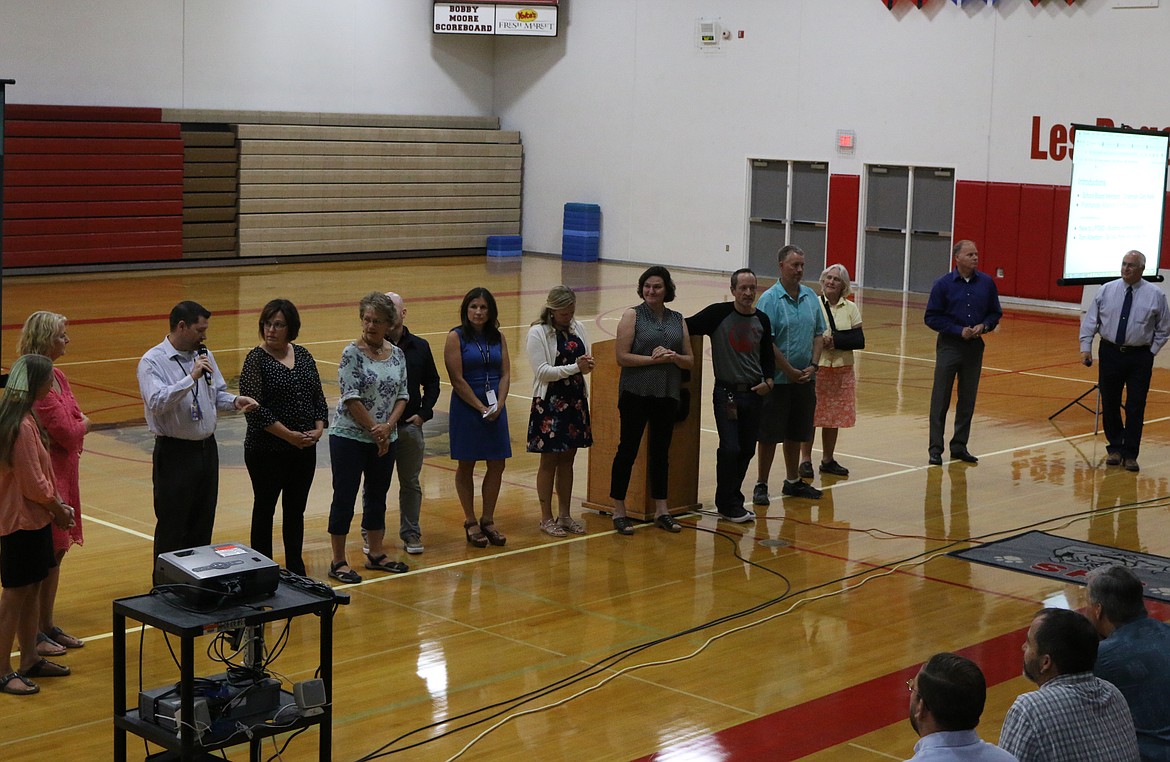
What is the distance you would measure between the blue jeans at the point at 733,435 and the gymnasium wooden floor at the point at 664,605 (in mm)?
240

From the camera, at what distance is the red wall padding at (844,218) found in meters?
25.2

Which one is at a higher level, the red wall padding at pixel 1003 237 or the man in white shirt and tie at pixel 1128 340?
the red wall padding at pixel 1003 237

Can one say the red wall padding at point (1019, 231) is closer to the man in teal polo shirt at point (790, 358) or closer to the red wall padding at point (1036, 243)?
the red wall padding at point (1036, 243)

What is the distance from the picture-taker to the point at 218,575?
483cm

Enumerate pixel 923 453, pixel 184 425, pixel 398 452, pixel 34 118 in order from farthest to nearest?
pixel 34 118
pixel 923 453
pixel 398 452
pixel 184 425

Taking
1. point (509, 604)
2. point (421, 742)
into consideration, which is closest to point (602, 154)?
point (509, 604)

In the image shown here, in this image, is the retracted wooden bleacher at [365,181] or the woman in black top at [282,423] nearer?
the woman in black top at [282,423]

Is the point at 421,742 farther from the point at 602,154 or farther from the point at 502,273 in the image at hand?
the point at 602,154

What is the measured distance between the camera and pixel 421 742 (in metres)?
6.03

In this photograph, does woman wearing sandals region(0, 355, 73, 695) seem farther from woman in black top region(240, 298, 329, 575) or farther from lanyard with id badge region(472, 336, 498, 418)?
lanyard with id badge region(472, 336, 498, 418)

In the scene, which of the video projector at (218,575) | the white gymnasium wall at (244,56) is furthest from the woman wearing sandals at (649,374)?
the white gymnasium wall at (244,56)

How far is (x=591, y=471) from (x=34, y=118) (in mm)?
17168

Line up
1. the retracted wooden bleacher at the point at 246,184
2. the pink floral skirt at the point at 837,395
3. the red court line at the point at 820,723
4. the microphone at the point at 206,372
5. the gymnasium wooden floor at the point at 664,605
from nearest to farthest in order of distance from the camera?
1. the red court line at the point at 820,723
2. the gymnasium wooden floor at the point at 664,605
3. the microphone at the point at 206,372
4. the pink floral skirt at the point at 837,395
5. the retracted wooden bleacher at the point at 246,184

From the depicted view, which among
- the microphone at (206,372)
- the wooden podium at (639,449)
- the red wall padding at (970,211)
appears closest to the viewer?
the microphone at (206,372)
